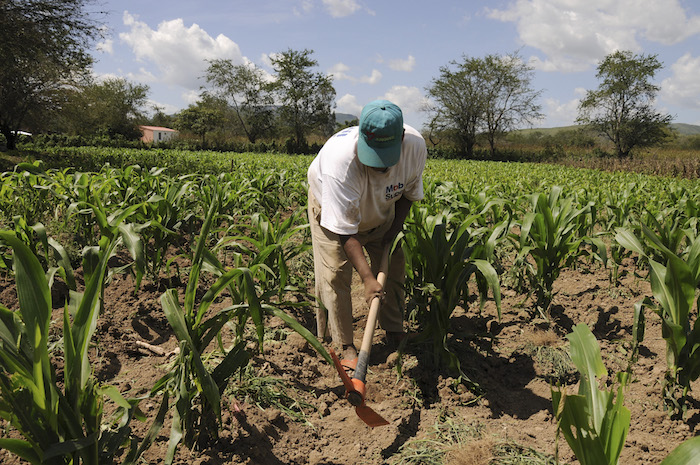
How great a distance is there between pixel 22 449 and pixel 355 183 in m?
1.65

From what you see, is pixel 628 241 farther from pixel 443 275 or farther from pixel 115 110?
pixel 115 110

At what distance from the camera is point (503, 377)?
8.32ft

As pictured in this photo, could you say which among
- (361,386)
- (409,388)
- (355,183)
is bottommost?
(409,388)

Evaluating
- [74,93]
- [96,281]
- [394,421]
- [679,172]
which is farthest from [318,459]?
[74,93]

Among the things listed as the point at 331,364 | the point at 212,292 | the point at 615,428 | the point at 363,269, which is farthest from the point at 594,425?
the point at 212,292

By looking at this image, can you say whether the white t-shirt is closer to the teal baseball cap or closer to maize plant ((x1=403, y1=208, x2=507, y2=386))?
the teal baseball cap

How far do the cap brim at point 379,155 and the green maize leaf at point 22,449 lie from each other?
5.26ft

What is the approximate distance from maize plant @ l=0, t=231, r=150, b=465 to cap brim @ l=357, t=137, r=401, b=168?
3.98 feet

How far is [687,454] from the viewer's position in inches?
41.8

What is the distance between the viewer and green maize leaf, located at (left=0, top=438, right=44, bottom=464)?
3.65 feet

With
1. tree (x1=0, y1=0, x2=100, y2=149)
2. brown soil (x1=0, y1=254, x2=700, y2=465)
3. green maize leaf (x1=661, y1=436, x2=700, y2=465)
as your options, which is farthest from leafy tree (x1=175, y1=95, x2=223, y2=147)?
green maize leaf (x1=661, y1=436, x2=700, y2=465)

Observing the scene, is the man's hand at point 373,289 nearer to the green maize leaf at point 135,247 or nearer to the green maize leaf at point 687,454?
the green maize leaf at point 135,247

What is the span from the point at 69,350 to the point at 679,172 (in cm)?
2100

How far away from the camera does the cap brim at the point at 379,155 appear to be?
212 centimetres
